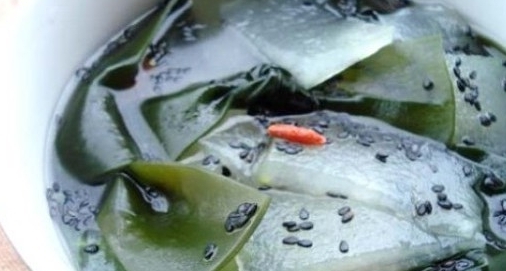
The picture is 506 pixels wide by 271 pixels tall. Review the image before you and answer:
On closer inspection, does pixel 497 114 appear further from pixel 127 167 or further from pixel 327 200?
pixel 127 167

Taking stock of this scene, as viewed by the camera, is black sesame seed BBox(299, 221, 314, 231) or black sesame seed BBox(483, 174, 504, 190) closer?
black sesame seed BBox(299, 221, 314, 231)

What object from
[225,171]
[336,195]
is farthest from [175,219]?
[336,195]

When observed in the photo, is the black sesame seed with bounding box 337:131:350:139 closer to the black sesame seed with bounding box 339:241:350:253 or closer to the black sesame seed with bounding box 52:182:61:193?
the black sesame seed with bounding box 339:241:350:253

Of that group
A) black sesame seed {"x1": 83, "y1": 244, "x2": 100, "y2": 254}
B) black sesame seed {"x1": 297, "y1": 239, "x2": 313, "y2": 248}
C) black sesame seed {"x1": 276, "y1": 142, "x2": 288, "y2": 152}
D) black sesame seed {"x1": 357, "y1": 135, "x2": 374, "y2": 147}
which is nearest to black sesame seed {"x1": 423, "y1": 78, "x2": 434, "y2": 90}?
black sesame seed {"x1": 357, "y1": 135, "x2": 374, "y2": 147}

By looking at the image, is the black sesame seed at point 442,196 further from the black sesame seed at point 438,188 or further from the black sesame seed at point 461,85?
the black sesame seed at point 461,85

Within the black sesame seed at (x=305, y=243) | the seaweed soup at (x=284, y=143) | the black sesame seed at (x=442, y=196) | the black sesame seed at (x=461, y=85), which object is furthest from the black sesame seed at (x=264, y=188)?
the black sesame seed at (x=461, y=85)

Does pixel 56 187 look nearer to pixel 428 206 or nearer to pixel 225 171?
pixel 225 171
